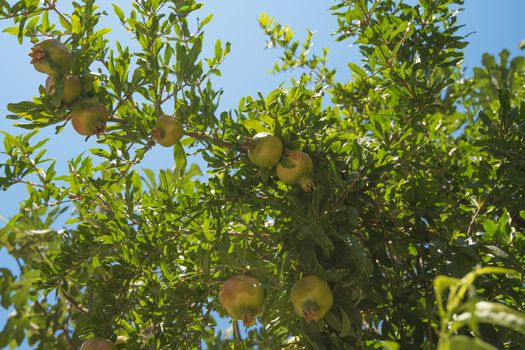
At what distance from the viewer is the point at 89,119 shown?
6.44 ft

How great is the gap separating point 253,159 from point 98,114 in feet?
2.17

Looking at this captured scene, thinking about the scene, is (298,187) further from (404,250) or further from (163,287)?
(163,287)

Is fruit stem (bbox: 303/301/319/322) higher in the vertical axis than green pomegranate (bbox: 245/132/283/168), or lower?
lower

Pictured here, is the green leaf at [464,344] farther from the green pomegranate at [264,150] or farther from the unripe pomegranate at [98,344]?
the unripe pomegranate at [98,344]

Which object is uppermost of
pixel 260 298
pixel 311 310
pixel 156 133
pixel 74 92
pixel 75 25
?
pixel 75 25

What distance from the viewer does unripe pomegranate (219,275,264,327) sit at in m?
1.89

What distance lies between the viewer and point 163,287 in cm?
→ 237

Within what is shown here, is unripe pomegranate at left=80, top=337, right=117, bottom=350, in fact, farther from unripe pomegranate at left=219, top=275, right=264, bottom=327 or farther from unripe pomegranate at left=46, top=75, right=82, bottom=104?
unripe pomegranate at left=46, top=75, right=82, bottom=104

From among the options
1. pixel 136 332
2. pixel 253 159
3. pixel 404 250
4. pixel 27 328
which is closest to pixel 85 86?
pixel 253 159

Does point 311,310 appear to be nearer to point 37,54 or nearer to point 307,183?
point 307,183

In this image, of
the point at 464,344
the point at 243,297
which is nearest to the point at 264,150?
the point at 243,297

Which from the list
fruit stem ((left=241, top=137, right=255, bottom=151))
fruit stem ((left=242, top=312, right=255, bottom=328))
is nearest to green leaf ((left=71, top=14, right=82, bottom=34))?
fruit stem ((left=241, top=137, right=255, bottom=151))

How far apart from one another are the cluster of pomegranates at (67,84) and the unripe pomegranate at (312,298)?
1034 mm

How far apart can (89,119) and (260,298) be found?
100 centimetres
